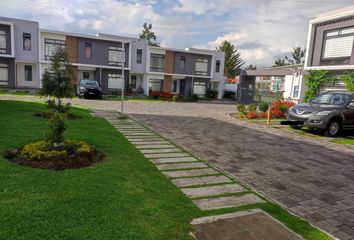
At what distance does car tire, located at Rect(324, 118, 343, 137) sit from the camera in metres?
11.1

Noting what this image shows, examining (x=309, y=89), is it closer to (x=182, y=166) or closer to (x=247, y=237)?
(x=182, y=166)

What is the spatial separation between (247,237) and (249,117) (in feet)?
43.4

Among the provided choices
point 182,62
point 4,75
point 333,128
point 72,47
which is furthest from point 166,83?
point 333,128

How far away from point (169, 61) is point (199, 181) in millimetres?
30804

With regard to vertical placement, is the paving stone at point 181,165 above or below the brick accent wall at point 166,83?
below

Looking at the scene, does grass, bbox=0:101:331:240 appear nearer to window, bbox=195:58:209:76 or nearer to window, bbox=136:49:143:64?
window, bbox=136:49:143:64

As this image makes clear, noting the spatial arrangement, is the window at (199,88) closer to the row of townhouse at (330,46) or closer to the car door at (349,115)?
the row of townhouse at (330,46)

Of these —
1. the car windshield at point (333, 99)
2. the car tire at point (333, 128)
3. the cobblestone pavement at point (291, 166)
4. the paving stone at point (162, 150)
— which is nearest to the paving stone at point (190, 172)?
the cobblestone pavement at point (291, 166)

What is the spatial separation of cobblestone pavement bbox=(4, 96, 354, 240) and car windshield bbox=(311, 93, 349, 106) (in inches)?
89.6

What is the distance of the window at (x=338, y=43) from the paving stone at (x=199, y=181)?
17718mm

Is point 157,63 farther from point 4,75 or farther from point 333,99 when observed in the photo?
point 333,99

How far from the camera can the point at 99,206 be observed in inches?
147

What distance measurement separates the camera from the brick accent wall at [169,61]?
1367 inches

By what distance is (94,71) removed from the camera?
32219 millimetres
